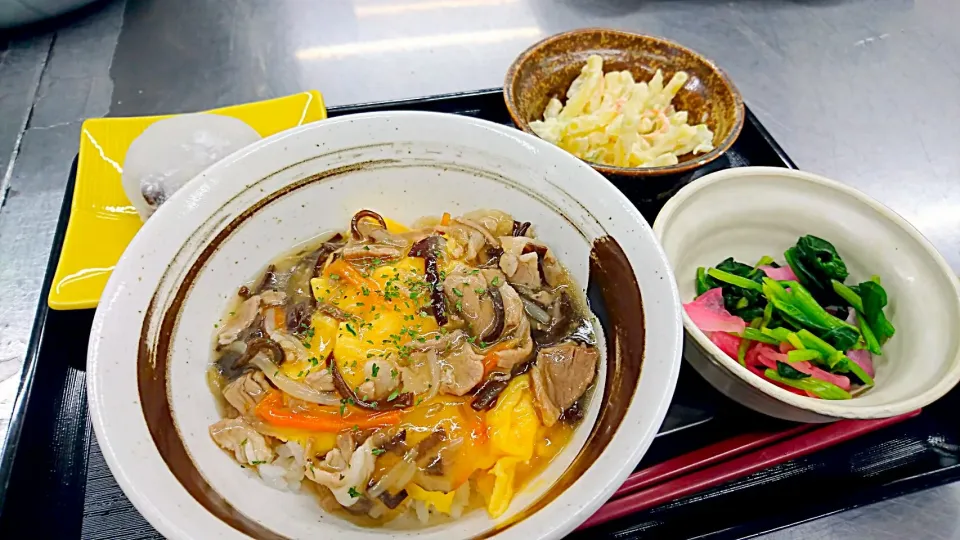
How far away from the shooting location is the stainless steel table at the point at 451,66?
126 inches

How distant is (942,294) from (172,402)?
238cm

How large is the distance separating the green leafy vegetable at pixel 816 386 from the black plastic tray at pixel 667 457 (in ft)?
0.44

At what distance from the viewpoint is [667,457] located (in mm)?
1896

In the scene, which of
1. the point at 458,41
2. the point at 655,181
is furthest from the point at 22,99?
the point at 655,181

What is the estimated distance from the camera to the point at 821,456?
1902 millimetres

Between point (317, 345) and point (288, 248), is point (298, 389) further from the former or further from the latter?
point (288, 248)

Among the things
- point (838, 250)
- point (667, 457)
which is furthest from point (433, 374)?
point (838, 250)

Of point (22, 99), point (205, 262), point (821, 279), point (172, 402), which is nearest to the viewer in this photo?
point (172, 402)

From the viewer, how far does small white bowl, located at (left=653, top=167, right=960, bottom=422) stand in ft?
5.80

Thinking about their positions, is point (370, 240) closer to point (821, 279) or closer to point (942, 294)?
point (821, 279)

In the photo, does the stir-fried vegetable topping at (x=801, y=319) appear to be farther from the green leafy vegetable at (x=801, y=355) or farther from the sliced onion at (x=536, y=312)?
the sliced onion at (x=536, y=312)

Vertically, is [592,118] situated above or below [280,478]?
above

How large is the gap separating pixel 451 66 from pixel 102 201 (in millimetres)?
2099

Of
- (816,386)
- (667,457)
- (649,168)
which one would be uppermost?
(649,168)
